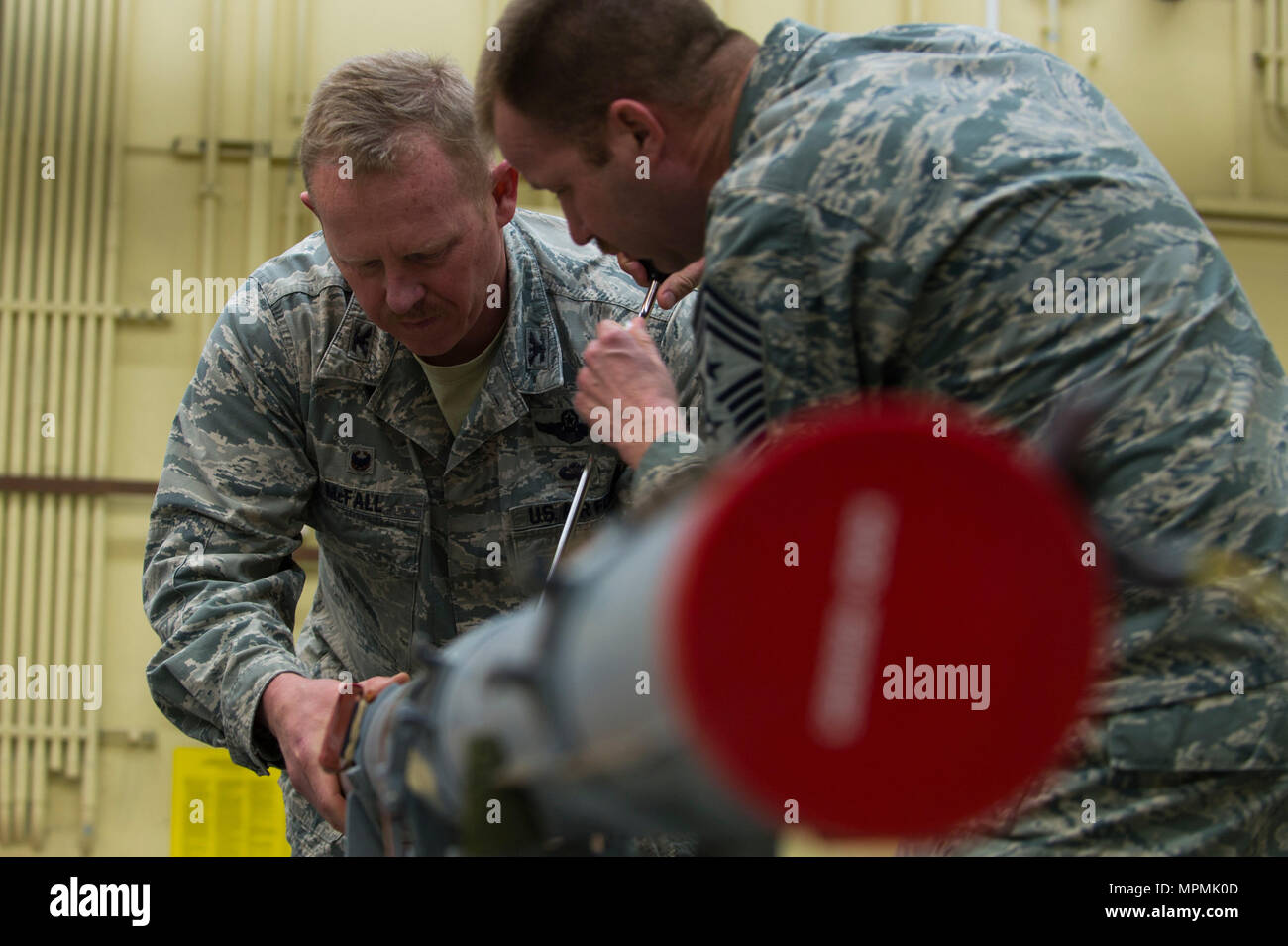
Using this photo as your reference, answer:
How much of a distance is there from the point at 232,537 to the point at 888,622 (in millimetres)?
1354

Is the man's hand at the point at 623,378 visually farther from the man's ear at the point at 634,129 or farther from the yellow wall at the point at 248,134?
the yellow wall at the point at 248,134

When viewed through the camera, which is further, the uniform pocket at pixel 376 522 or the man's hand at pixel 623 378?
the uniform pocket at pixel 376 522

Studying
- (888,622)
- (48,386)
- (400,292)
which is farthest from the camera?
(48,386)

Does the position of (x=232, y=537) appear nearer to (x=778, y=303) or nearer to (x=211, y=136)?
(x=778, y=303)

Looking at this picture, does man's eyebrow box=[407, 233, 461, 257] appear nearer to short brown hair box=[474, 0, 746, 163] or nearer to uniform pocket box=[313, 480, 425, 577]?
uniform pocket box=[313, 480, 425, 577]

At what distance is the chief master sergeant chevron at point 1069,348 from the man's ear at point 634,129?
14cm

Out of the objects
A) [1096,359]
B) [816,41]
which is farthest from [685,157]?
[1096,359]

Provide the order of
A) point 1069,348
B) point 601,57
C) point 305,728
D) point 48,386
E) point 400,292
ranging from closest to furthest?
point 1069,348
point 601,57
point 305,728
point 400,292
point 48,386

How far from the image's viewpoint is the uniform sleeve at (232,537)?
5.19ft

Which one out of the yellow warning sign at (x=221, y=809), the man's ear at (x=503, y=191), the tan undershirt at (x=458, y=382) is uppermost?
the man's ear at (x=503, y=191)

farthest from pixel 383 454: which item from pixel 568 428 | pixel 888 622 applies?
pixel 888 622

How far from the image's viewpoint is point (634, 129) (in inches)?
45.0

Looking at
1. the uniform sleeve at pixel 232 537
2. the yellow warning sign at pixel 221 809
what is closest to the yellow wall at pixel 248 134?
the yellow warning sign at pixel 221 809

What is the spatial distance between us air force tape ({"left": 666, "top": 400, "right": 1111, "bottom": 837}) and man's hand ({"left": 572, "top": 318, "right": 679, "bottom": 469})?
2.19 feet
